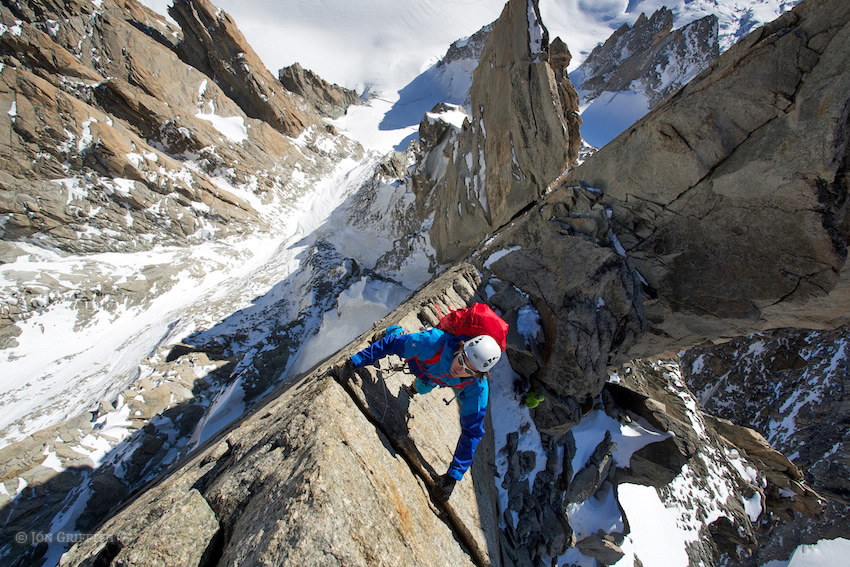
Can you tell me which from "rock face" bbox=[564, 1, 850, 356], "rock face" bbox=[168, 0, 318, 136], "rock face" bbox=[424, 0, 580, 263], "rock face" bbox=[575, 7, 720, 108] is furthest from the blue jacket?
"rock face" bbox=[575, 7, 720, 108]

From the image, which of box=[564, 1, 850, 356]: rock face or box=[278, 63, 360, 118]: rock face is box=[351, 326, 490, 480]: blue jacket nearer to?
box=[564, 1, 850, 356]: rock face

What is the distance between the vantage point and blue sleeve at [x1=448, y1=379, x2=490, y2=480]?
3.53m

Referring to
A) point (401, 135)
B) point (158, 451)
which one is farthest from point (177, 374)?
point (401, 135)

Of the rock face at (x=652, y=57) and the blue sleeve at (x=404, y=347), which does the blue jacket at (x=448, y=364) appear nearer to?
the blue sleeve at (x=404, y=347)

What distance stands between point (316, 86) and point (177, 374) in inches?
1922

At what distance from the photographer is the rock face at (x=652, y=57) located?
47844 mm

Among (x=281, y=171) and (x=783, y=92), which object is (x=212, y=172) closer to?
(x=281, y=171)

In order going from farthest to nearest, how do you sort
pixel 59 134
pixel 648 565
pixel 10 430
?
1. pixel 59 134
2. pixel 10 430
3. pixel 648 565

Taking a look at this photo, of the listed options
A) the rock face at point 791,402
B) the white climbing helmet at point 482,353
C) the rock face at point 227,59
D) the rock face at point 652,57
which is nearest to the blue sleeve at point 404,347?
the white climbing helmet at point 482,353

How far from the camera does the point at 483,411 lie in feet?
11.8

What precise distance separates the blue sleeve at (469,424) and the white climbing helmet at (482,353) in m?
0.50

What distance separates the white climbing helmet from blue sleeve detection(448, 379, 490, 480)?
1.65ft

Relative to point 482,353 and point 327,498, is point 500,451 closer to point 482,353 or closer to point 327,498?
point 482,353

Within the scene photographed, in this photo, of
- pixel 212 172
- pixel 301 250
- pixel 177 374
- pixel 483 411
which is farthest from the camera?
pixel 212 172
